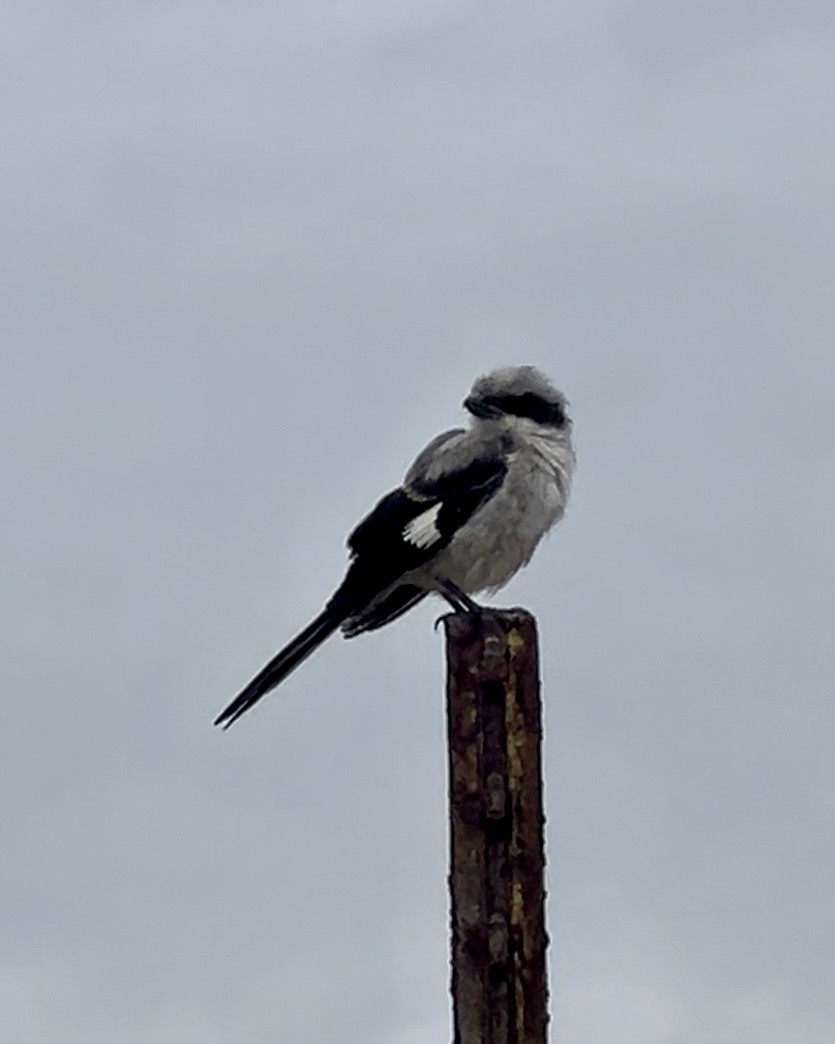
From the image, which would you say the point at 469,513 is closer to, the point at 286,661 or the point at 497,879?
the point at 286,661

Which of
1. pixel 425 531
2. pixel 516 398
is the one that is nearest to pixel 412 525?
pixel 425 531

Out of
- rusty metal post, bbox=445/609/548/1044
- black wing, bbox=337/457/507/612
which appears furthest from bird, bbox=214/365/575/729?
rusty metal post, bbox=445/609/548/1044

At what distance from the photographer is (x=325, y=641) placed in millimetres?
11211

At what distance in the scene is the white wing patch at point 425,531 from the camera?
11.5 meters

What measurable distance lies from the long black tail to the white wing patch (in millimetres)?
473

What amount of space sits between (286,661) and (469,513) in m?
1.20

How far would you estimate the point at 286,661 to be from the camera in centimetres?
1094

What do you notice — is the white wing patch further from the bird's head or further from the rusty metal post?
the rusty metal post

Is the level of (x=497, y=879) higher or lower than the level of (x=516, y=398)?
lower

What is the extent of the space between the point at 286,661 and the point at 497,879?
13.8ft

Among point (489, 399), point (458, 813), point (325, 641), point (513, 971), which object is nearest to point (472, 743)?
point (458, 813)

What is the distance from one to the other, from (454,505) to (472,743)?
469 cm

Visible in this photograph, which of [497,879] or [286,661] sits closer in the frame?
[497,879]

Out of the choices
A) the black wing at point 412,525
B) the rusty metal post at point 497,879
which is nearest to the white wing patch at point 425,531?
the black wing at point 412,525
